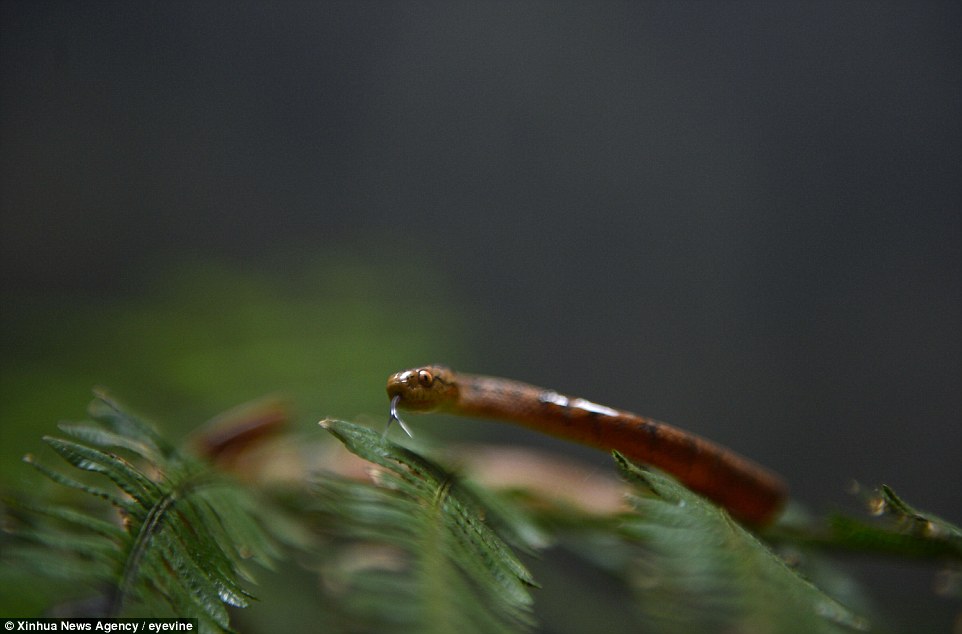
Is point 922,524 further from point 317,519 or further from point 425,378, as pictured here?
point 317,519

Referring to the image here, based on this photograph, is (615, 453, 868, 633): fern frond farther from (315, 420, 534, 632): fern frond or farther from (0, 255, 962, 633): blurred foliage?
(315, 420, 534, 632): fern frond

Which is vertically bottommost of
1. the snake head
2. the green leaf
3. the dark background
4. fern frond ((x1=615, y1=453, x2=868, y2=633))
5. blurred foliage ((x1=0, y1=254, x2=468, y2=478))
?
fern frond ((x1=615, y1=453, x2=868, y2=633))

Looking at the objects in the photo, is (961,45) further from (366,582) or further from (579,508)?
(366,582)

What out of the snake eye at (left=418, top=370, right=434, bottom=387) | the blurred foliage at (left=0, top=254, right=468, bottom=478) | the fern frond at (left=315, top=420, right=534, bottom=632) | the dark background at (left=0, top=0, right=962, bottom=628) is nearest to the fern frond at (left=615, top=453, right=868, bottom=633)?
the fern frond at (left=315, top=420, right=534, bottom=632)

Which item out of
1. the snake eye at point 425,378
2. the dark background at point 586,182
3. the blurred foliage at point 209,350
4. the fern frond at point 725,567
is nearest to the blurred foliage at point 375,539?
the fern frond at point 725,567

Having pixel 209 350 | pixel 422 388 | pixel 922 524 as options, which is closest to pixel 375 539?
pixel 422 388

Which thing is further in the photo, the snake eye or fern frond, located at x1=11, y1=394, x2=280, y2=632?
the snake eye

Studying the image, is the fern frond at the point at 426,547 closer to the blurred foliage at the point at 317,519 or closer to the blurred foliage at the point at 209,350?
the blurred foliage at the point at 317,519
